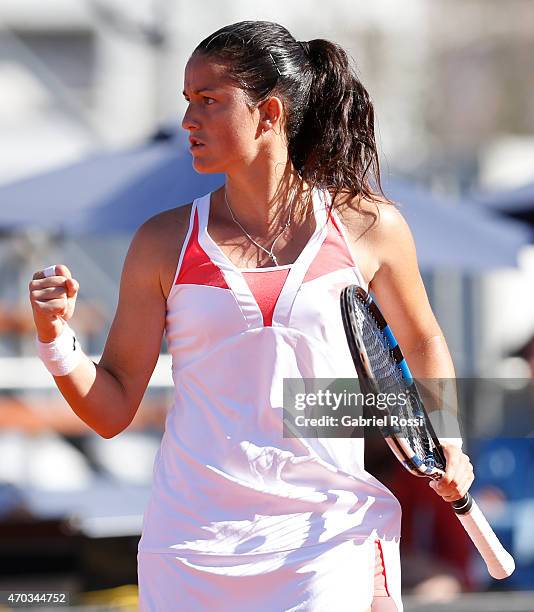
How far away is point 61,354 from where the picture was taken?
2252mm

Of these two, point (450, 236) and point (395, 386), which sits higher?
point (395, 386)

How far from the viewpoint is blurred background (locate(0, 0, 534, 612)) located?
15.4 feet

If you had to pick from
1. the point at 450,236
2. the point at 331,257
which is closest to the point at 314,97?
the point at 331,257

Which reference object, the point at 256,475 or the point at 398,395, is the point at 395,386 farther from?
the point at 256,475

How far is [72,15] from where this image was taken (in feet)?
57.9

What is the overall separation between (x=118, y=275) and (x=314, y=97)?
702 cm

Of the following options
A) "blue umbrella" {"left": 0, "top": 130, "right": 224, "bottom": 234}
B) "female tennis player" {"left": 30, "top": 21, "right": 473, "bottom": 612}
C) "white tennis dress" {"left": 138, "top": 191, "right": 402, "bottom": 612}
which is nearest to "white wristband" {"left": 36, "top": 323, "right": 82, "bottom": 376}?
"female tennis player" {"left": 30, "top": 21, "right": 473, "bottom": 612}

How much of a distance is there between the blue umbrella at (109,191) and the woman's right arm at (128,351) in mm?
2161

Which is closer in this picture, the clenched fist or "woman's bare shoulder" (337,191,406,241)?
the clenched fist

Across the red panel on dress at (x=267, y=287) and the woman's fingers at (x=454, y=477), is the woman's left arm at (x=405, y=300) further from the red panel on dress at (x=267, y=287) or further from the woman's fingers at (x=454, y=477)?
the red panel on dress at (x=267, y=287)

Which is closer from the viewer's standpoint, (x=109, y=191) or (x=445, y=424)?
(x=445, y=424)

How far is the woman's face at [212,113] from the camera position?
2293 millimetres

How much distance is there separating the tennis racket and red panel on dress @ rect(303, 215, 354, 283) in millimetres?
94

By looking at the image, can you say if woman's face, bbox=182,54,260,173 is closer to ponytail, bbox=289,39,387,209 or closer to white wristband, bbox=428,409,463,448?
ponytail, bbox=289,39,387,209
